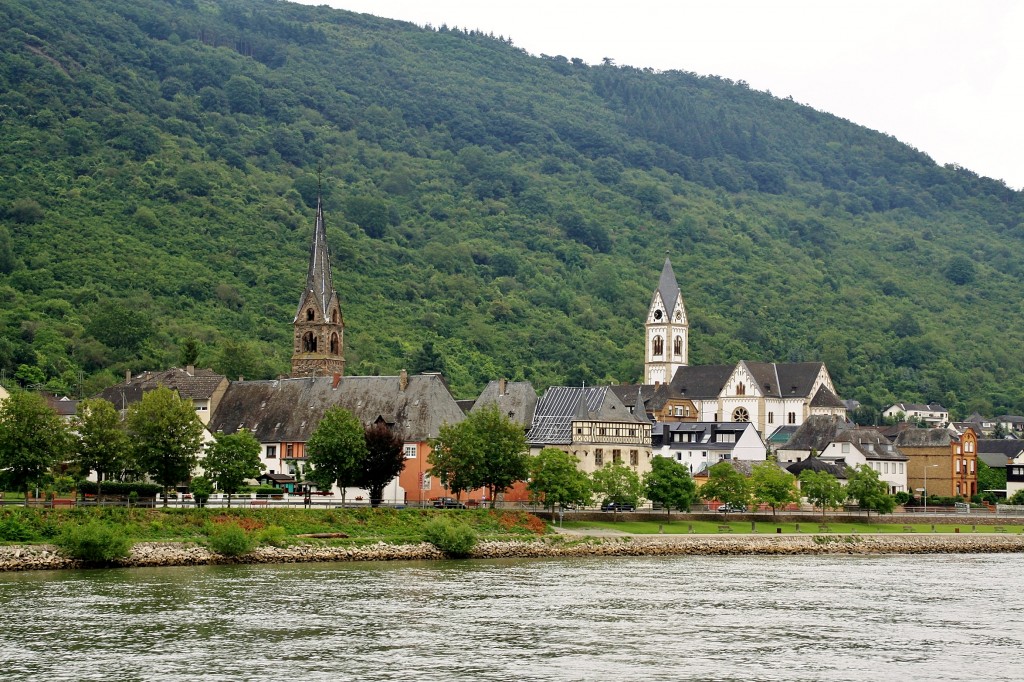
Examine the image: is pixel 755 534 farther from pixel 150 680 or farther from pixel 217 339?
pixel 217 339

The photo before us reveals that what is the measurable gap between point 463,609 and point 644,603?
26.4 ft

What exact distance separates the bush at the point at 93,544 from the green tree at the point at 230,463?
660 inches

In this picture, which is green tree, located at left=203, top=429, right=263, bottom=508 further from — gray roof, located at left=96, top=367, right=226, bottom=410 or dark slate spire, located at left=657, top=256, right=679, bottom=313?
dark slate spire, located at left=657, top=256, right=679, bottom=313

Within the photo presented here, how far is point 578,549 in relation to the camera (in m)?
87.6

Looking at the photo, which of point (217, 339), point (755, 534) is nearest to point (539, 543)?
point (755, 534)

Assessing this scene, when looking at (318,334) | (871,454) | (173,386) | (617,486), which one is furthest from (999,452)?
(173,386)

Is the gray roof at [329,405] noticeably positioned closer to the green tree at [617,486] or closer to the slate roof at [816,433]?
the green tree at [617,486]

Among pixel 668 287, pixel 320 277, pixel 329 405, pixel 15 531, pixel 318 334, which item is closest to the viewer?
pixel 15 531

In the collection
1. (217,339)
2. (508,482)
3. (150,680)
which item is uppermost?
(217,339)

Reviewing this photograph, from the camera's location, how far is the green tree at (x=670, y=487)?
338 feet

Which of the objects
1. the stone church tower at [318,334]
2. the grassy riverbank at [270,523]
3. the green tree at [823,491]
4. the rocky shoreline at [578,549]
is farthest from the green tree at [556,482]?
the stone church tower at [318,334]

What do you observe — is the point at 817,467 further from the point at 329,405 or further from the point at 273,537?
the point at 273,537

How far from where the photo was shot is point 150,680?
145 ft

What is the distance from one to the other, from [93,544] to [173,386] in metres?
47.8
